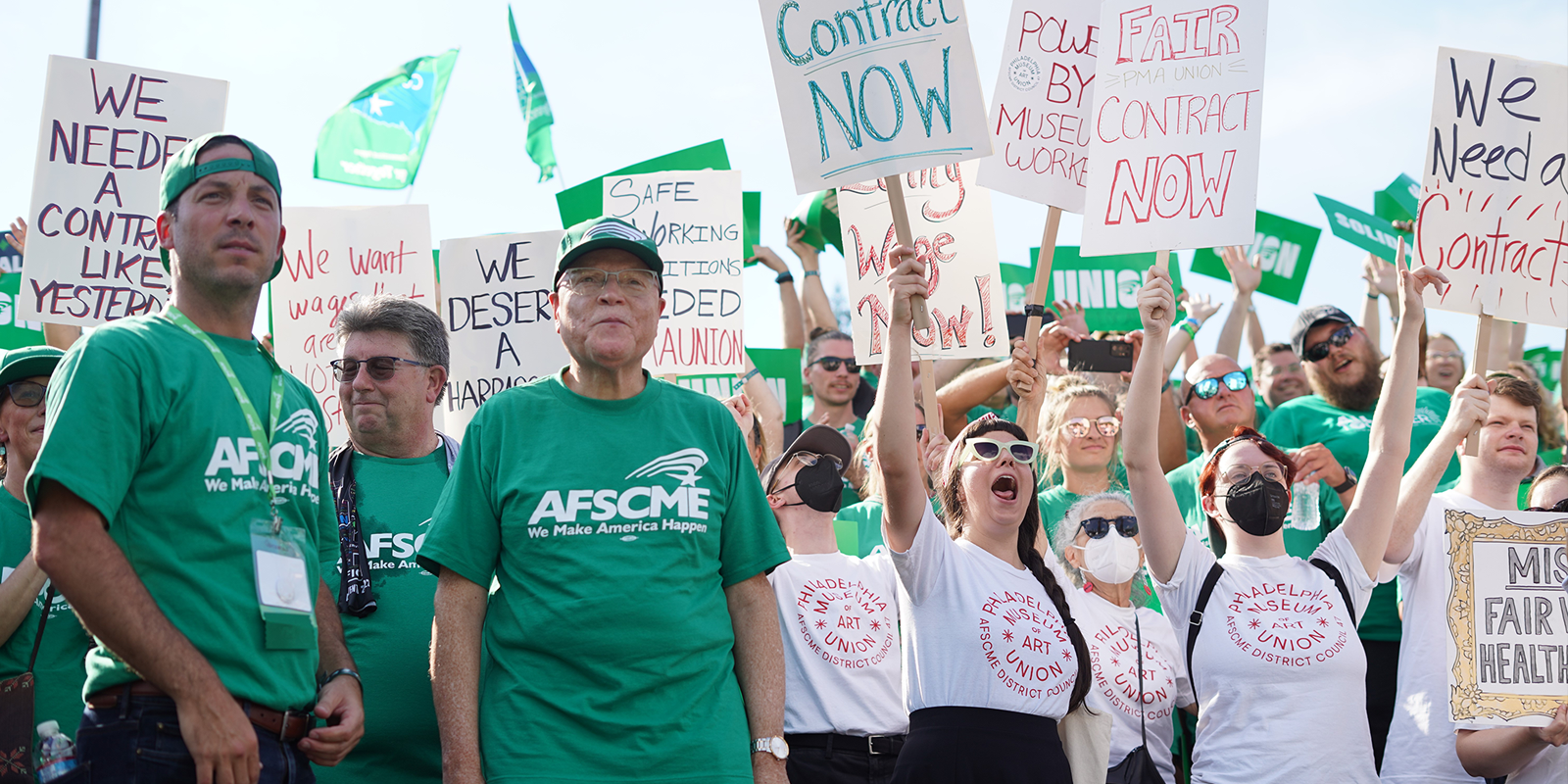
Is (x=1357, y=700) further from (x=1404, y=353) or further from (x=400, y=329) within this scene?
(x=400, y=329)

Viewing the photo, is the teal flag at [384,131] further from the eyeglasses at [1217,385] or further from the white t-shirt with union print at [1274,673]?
the white t-shirt with union print at [1274,673]

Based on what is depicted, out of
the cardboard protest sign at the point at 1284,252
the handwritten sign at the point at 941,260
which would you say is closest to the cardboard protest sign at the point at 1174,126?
the handwritten sign at the point at 941,260

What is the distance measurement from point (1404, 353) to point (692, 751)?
Answer: 2.99 meters

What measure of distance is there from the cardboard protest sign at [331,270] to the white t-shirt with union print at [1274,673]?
156 inches

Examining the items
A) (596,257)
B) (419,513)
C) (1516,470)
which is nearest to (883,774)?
(419,513)

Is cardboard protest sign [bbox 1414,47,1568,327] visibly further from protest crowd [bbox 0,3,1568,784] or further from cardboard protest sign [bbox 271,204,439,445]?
cardboard protest sign [bbox 271,204,439,445]

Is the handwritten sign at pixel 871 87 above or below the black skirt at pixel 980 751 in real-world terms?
above

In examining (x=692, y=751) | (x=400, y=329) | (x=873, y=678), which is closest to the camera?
(x=692, y=751)

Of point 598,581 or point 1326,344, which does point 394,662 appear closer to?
point 598,581

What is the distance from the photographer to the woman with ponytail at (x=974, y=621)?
3.55 meters

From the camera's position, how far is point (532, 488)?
9.52 feet

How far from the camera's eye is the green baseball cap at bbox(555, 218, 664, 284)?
10.2ft

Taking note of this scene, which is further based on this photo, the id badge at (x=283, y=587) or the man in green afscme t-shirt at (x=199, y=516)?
the id badge at (x=283, y=587)

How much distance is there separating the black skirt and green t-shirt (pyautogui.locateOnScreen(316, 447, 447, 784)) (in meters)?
1.33
